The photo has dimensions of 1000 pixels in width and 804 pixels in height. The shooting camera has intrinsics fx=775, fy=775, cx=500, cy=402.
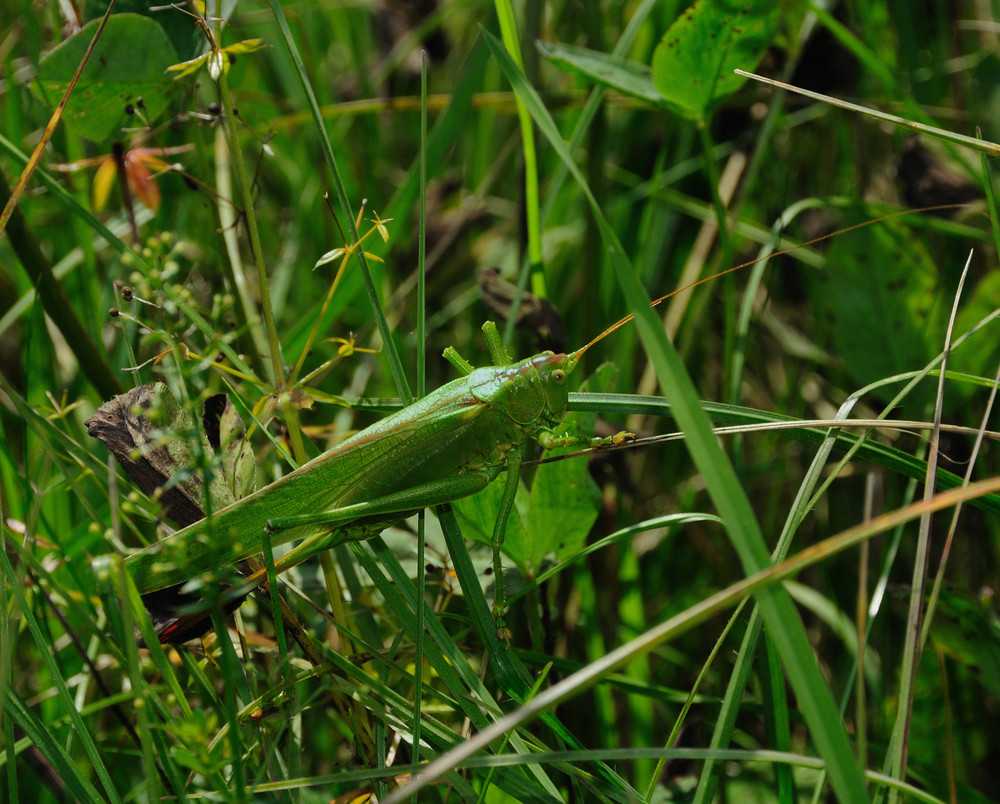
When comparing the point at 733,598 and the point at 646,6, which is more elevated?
the point at 646,6

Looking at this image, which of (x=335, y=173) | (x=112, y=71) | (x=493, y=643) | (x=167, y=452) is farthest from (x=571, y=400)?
(x=112, y=71)

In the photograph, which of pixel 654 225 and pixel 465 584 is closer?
pixel 465 584

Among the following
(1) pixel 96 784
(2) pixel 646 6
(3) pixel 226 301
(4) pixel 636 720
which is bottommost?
(4) pixel 636 720

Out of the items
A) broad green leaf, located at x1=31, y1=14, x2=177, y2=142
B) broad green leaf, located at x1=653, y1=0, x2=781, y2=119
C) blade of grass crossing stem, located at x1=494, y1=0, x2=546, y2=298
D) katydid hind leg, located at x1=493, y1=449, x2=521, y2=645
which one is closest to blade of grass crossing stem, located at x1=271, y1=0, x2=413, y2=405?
katydid hind leg, located at x1=493, y1=449, x2=521, y2=645

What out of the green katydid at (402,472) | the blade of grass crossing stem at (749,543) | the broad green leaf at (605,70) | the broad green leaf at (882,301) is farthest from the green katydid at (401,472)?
the broad green leaf at (882,301)

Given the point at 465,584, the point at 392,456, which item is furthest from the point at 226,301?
the point at 465,584

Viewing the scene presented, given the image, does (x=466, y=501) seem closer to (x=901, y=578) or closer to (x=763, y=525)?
(x=763, y=525)

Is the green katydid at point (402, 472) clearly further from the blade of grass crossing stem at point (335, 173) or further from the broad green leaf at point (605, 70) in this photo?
the broad green leaf at point (605, 70)
